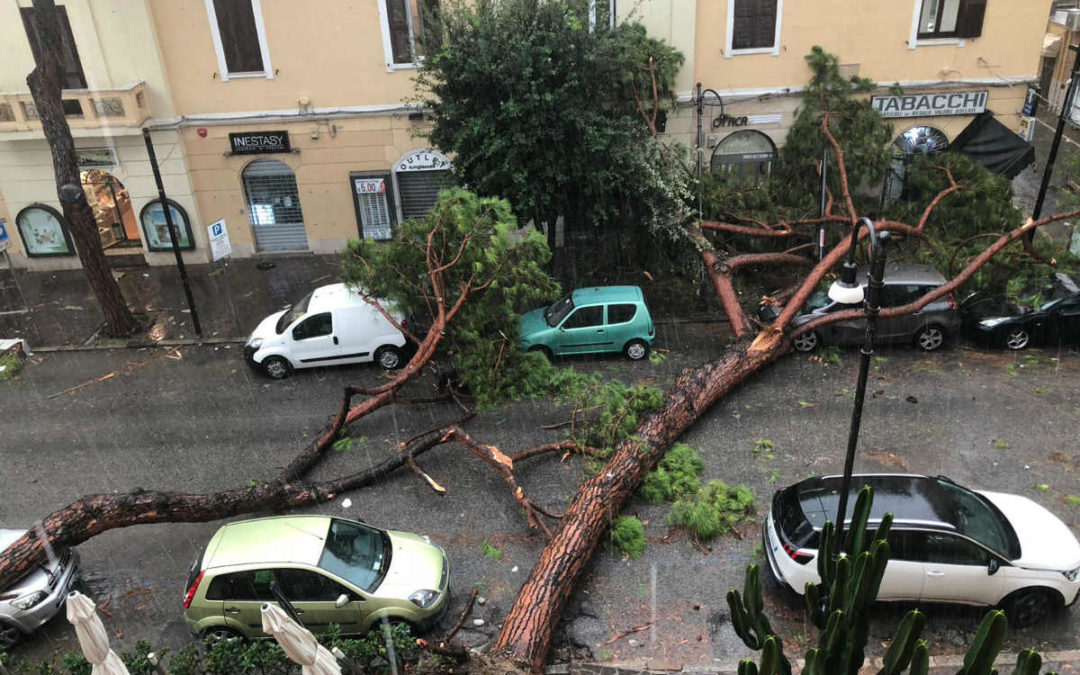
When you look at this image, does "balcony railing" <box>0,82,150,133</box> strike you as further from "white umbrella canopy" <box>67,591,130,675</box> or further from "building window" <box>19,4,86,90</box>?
"white umbrella canopy" <box>67,591,130,675</box>

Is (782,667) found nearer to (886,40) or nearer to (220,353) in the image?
(220,353)

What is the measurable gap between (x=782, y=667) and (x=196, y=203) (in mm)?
18264

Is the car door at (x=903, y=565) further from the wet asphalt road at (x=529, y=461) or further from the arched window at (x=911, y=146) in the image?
the arched window at (x=911, y=146)

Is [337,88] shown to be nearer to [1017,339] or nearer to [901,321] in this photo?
[901,321]

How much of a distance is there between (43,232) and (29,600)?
45.9 feet

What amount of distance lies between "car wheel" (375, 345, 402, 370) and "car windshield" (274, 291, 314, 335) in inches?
61.5

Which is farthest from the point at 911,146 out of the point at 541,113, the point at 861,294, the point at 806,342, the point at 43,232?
the point at 43,232

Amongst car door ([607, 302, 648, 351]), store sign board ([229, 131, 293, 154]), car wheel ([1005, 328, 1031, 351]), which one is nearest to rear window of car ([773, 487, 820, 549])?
car door ([607, 302, 648, 351])

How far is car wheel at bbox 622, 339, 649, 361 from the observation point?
15594 millimetres

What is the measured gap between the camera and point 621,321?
50.5 ft

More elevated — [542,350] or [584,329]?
[584,329]

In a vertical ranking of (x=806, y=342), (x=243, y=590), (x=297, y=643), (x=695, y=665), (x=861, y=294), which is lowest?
(x=695, y=665)

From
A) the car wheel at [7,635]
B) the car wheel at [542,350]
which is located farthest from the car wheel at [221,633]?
the car wheel at [542,350]

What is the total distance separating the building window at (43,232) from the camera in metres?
20.6
